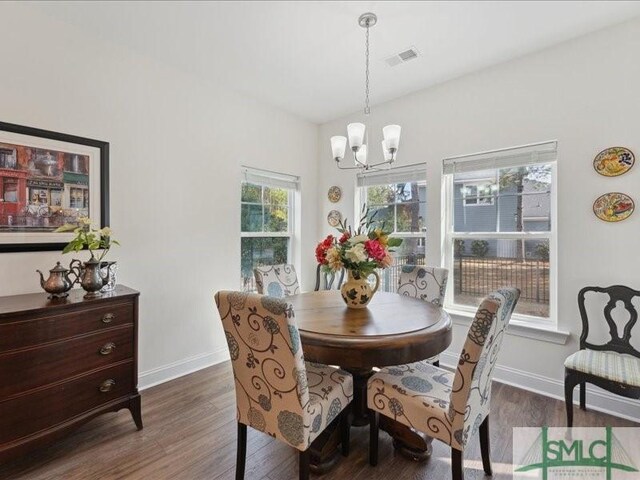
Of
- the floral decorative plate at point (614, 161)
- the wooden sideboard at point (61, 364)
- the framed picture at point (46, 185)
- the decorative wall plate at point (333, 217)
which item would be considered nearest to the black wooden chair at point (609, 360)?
the floral decorative plate at point (614, 161)

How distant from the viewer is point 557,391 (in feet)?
8.21

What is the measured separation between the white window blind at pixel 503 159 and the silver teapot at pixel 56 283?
316 centimetres

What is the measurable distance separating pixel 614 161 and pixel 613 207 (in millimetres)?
326

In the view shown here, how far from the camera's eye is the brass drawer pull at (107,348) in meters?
1.94

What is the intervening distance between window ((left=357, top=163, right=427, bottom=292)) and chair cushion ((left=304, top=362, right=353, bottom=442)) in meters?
1.91

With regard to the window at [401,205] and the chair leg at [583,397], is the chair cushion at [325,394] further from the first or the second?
the window at [401,205]

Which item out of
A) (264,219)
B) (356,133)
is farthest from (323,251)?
(264,219)

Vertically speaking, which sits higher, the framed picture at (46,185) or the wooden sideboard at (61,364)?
the framed picture at (46,185)

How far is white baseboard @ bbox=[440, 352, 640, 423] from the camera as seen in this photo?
2.22m

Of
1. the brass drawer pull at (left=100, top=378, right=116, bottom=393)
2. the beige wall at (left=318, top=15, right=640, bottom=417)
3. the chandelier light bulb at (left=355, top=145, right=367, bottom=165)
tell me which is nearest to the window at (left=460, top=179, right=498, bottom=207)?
the beige wall at (left=318, top=15, right=640, bottom=417)

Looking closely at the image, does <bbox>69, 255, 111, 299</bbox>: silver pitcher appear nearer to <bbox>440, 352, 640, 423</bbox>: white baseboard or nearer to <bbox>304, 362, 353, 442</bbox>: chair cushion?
<bbox>304, 362, 353, 442</bbox>: chair cushion

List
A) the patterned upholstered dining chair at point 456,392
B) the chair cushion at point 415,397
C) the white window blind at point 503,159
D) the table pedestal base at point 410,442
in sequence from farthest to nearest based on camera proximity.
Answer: the white window blind at point 503,159 < the table pedestal base at point 410,442 < the chair cushion at point 415,397 < the patterned upholstered dining chair at point 456,392

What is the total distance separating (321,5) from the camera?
2.08 meters

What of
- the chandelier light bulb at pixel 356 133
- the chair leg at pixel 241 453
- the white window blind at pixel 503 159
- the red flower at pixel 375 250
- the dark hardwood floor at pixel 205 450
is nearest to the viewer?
the chair leg at pixel 241 453
